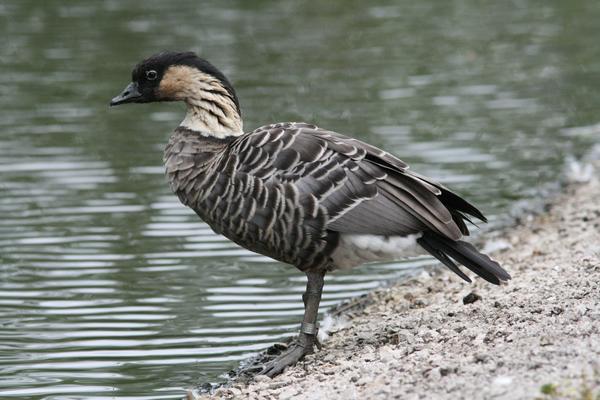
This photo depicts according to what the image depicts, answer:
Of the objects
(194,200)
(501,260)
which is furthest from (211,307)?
(501,260)

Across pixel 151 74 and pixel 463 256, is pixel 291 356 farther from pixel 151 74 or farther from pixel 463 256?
pixel 151 74

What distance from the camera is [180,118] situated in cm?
1571

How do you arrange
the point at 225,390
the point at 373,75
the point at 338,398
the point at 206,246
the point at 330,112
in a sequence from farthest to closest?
the point at 373,75, the point at 330,112, the point at 206,246, the point at 225,390, the point at 338,398

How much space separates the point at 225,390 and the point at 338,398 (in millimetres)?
1261

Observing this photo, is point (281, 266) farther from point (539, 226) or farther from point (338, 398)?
point (338, 398)

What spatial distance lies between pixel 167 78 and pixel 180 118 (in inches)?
271

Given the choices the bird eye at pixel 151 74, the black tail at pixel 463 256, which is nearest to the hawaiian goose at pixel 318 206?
the black tail at pixel 463 256

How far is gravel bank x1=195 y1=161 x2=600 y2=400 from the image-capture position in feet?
20.4

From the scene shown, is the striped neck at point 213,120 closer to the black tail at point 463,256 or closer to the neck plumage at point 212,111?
the neck plumage at point 212,111

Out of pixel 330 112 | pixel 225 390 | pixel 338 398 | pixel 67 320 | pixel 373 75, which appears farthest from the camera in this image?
pixel 373 75

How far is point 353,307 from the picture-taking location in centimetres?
977

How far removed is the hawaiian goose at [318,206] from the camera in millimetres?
7742

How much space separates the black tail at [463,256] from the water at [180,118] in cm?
187

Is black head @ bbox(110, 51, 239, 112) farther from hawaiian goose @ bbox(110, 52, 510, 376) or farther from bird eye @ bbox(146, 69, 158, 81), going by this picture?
hawaiian goose @ bbox(110, 52, 510, 376)
